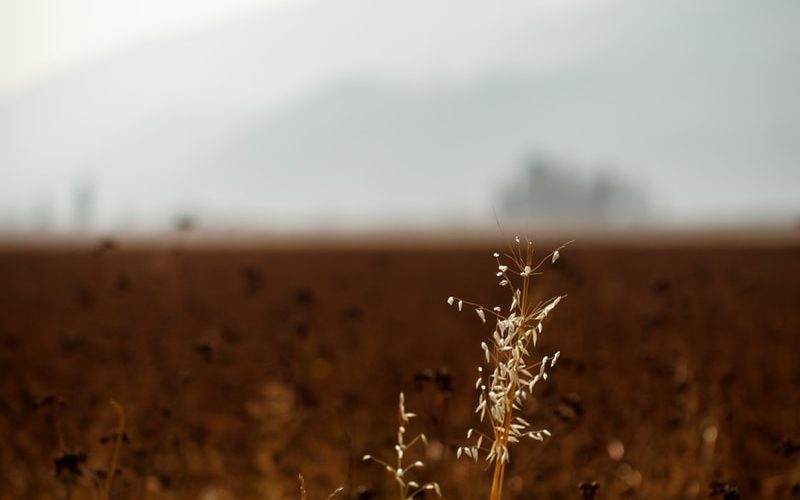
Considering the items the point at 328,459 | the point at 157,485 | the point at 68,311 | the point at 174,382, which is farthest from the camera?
the point at 68,311

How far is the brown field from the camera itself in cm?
475

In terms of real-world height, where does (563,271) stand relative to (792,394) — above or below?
above

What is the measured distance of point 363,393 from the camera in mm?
7613

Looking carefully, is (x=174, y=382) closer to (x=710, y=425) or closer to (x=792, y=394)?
(x=710, y=425)

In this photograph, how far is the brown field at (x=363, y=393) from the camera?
187 inches

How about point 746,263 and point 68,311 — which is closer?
point 68,311

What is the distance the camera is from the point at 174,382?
20.4 feet

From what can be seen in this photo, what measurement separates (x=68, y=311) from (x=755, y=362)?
9.17 metres

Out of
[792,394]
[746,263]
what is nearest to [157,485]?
[792,394]

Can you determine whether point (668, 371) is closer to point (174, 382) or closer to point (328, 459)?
point (328, 459)

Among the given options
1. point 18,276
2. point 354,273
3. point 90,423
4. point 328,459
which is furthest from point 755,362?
point 18,276

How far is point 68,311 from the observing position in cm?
1262

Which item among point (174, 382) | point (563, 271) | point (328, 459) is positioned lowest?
point (328, 459)

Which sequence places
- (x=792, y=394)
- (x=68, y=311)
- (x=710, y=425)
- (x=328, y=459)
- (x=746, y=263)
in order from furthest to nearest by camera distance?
1. (x=746, y=263)
2. (x=68, y=311)
3. (x=792, y=394)
4. (x=328, y=459)
5. (x=710, y=425)
